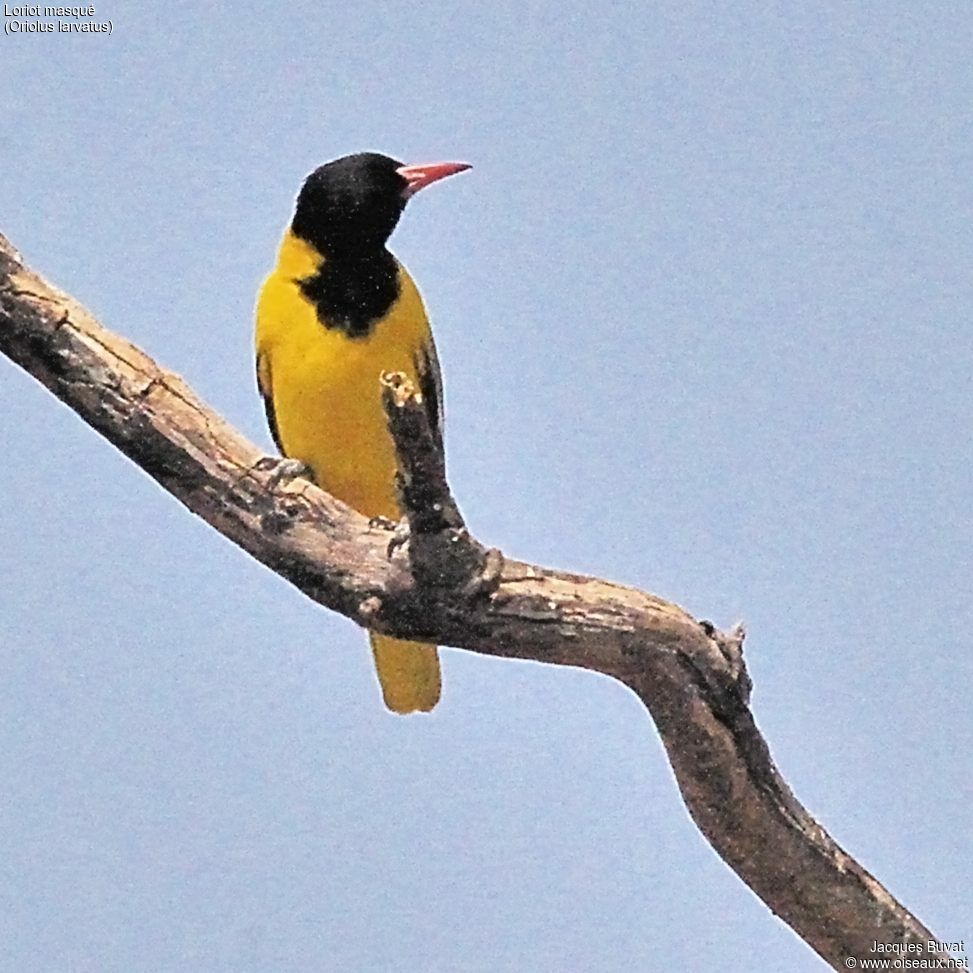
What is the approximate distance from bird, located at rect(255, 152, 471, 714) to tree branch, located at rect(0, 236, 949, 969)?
1118 mm

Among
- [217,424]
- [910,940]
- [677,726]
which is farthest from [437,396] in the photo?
[910,940]

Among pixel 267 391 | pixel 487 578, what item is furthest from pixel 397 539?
pixel 267 391

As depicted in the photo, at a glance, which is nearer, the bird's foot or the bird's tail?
the bird's foot

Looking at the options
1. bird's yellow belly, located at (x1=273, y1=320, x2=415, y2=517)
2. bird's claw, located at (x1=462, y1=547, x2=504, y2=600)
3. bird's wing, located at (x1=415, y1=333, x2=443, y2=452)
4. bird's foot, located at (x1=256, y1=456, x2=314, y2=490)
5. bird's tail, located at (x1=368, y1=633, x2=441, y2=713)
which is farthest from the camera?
bird's tail, located at (x1=368, y1=633, x2=441, y2=713)

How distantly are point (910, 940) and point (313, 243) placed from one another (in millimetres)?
2954

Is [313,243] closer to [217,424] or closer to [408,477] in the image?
[217,424]

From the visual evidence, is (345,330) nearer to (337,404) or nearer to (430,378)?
(337,404)

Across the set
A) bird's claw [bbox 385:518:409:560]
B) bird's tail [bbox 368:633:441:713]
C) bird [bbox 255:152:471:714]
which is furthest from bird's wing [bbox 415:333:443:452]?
bird's claw [bbox 385:518:409:560]

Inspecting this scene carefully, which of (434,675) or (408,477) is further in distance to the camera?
(434,675)

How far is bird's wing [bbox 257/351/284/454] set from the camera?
542 centimetres

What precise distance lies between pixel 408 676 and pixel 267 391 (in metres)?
1.19

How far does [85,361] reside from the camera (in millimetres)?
3916

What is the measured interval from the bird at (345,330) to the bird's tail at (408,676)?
1.81 ft

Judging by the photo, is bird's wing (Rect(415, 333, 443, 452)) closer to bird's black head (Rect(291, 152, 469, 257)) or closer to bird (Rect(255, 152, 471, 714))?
bird (Rect(255, 152, 471, 714))
